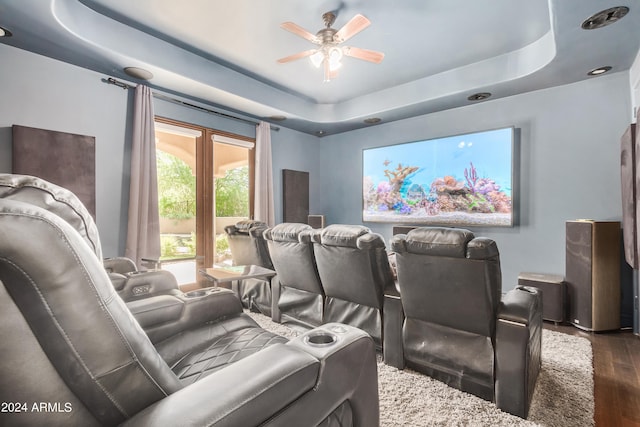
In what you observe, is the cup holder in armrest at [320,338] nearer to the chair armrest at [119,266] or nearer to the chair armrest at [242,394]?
the chair armrest at [242,394]

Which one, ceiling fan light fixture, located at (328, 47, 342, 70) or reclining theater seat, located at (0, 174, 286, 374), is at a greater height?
ceiling fan light fixture, located at (328, 47, 342, 70)

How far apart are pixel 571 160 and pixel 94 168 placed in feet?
17.6

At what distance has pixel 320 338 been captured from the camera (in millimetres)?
950

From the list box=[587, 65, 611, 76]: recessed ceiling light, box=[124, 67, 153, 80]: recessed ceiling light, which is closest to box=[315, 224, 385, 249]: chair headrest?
box=[124, 67, 153, 80]: recessed ceiling light

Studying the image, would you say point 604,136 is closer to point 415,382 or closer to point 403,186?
point 403,186

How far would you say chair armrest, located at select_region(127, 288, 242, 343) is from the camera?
4.43 feet

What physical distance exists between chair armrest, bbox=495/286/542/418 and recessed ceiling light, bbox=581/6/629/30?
2.22 metres

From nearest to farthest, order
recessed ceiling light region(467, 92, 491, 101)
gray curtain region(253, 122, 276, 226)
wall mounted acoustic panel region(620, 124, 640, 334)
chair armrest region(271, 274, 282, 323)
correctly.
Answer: wall mounted acoustic panel region(620, 124, 640, 334) → chair armrest region(271, 274, 282, 323) → recessed ceiling light region(467, 92, 491, 101) → gray curtain region(253, 122, 276, 226)

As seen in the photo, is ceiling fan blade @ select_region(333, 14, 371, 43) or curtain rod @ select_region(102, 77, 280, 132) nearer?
ceiling fan blade @ select_region(333, 14, 371, 43)

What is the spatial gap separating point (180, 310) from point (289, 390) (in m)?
0.97

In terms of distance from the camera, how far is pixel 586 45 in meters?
2.62

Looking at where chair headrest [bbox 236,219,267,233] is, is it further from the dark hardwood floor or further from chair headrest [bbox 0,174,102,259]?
the dark hardwood floor

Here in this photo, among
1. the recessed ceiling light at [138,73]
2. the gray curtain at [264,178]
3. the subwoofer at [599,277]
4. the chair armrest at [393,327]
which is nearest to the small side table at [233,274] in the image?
the chair armrest at [393,327]

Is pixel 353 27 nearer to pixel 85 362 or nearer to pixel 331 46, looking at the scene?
pixel 331 46
